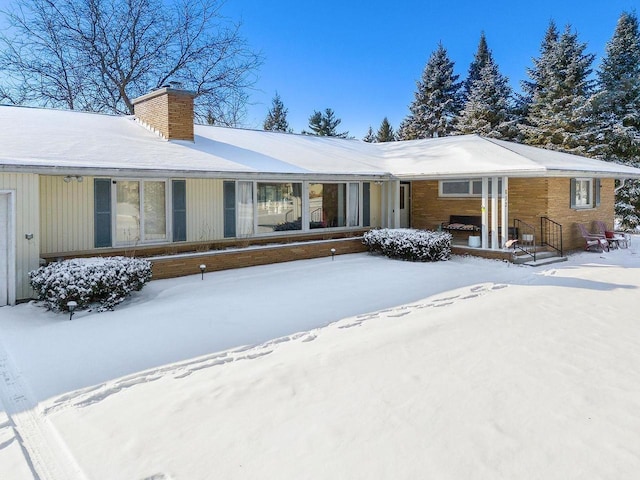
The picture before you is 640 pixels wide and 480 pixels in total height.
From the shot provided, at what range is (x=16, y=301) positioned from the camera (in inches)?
321

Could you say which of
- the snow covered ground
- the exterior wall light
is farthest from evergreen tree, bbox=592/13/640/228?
the exterior wall light

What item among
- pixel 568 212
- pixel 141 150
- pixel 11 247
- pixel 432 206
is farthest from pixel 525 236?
pixel 11 247

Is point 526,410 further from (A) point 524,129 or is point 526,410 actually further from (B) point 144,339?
(A) point 524,129

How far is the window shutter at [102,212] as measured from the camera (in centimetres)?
1002

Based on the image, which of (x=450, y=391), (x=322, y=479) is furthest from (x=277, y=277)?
(x=322, y=479)

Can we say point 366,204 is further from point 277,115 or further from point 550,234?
point 277,115

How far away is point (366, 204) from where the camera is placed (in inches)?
607

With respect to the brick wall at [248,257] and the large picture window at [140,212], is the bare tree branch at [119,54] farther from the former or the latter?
the large picture window at [140,212]

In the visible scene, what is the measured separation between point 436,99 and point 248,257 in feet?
94.3

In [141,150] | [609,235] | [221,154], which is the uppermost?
[221,154]

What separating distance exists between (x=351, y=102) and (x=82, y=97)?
941 inches

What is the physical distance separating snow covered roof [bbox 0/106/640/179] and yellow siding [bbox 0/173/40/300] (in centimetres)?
29

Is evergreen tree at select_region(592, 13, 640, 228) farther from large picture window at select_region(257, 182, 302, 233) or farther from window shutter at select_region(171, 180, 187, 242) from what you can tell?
window shutter at select_region(171, 180, 187, 242)

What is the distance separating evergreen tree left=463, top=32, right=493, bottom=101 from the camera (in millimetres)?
Answer: 37188
